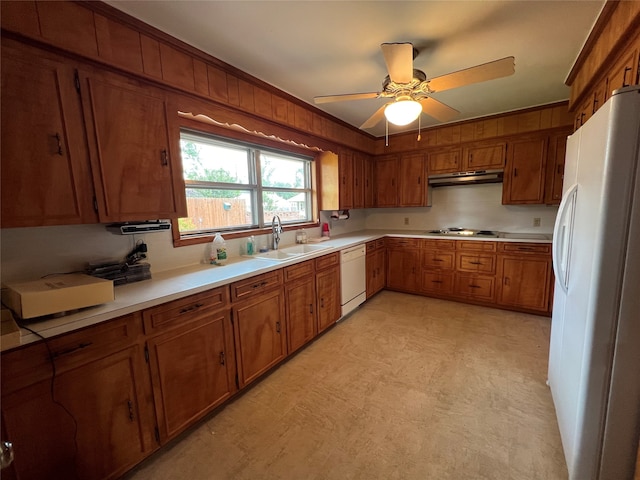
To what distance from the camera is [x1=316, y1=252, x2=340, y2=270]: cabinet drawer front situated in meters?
2.72

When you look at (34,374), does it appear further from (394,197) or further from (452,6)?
(394,197)

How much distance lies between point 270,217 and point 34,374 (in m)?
2.22

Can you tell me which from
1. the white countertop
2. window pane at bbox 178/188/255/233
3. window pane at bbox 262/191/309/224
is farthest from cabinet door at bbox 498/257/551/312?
window pane at bbox 178/188/255/233

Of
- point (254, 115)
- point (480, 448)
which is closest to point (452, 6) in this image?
point (254, 115)

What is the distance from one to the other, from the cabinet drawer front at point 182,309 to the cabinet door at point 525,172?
3.65 m

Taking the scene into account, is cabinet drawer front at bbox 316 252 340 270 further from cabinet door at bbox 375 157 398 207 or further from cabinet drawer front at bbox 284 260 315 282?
cabinet door at bbox 375 157 398 207

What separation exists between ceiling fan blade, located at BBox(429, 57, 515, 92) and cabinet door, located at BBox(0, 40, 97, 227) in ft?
7.04

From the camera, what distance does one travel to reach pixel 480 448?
1531 mm

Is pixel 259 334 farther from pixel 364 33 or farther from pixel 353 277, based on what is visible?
pixel 364 33

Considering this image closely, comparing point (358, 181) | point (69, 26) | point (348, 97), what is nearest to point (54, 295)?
point (69, 26)

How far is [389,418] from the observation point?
1.76m

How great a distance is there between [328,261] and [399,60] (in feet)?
6.16

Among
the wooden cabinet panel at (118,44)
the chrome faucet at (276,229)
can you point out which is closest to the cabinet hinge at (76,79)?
the wooden cabinet panel at (118,44)

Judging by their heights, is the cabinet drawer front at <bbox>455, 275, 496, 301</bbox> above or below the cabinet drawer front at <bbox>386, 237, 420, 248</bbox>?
below
